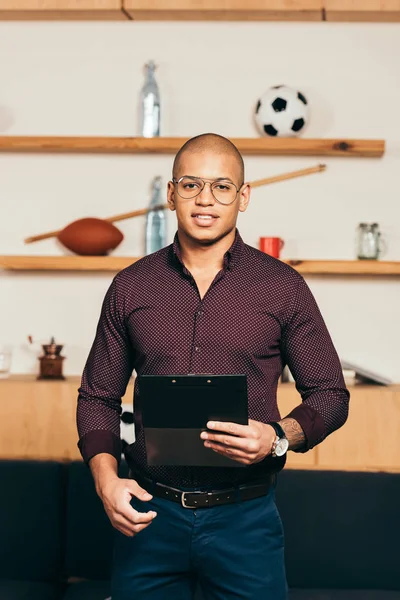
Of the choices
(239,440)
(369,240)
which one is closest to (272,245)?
(369,240)

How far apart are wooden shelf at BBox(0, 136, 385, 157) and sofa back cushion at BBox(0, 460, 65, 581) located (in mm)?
1295

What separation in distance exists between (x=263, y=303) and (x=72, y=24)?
222cm

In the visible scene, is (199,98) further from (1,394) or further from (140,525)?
(140,525)

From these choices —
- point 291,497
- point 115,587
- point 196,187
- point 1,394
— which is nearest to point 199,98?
point 1,394

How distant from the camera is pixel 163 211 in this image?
11.6 feet

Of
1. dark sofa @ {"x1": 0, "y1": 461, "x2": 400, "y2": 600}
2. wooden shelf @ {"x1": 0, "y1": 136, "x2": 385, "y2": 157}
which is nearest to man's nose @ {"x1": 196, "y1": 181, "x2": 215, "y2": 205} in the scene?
dark sofa @ {"x1": 0, "y1": 461, "x2": 400, "y2": 600}

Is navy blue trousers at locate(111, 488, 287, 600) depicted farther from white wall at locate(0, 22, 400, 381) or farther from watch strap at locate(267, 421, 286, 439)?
white wall at locate(0, 22, 400, 381)

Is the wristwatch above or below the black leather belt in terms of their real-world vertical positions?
above

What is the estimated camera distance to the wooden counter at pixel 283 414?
3213mm

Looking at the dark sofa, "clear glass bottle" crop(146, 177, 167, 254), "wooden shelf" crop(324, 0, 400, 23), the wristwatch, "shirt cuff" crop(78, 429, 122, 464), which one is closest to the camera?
the wristwatch

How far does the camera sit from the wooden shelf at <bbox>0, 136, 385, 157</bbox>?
3.41 m

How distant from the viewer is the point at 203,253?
6.07 feet

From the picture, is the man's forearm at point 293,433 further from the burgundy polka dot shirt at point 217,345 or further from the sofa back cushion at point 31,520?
the sofa back cushion at point 31,520

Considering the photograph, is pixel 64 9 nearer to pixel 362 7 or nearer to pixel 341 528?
pixel 362 7
